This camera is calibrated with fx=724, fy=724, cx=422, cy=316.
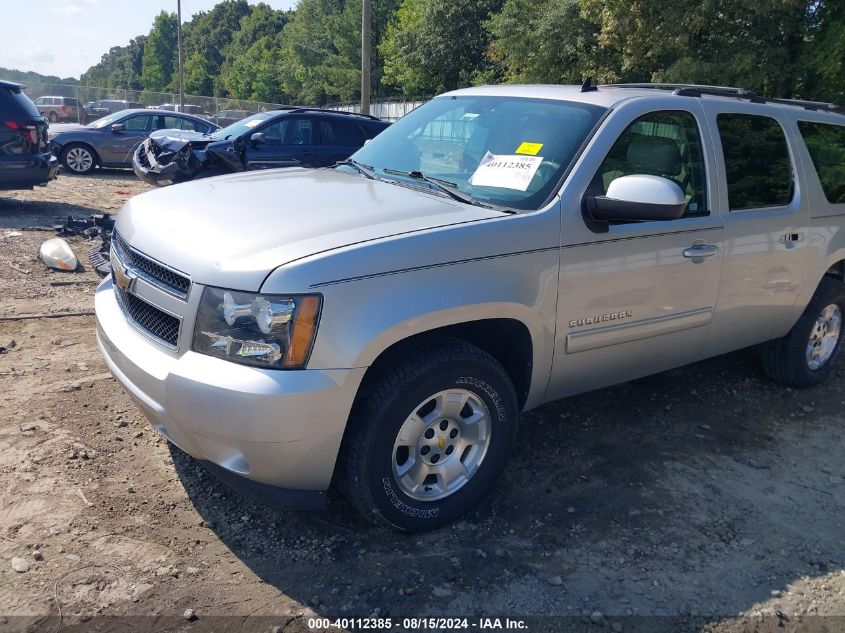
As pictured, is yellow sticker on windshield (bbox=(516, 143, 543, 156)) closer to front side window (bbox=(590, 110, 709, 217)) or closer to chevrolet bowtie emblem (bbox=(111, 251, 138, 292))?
front side window (bbox=(590, 110, 709, 217))

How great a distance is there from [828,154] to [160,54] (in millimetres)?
118189

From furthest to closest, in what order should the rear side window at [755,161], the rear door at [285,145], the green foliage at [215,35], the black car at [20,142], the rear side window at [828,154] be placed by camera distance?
the green foliage at [215,35] < the rear door at [285,145] < the black car at [20,142] < the rear side window at [828,154] < the rear side window at [755,161]

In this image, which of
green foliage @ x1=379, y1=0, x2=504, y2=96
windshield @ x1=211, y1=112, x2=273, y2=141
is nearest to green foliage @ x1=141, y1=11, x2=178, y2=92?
green foliage @ x1=379, y1=0, x2=504, y2=96

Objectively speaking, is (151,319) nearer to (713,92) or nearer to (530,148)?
(530,148)

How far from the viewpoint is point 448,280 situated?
2953mm

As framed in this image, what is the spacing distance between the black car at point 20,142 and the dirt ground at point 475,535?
6120mm

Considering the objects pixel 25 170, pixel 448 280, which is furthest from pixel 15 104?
pixel 448 280

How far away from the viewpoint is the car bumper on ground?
380 inches

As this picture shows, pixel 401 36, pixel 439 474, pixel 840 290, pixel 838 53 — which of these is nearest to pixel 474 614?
pixel 439 474

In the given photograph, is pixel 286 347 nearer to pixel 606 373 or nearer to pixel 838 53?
pixel 606 373

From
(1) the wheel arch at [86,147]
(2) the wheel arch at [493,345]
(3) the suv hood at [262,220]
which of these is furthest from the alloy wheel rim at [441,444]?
(1) the wheel arch at [86,147]

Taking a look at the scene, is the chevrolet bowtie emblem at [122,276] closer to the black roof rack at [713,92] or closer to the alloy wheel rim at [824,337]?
the black roof rack at [713,92]

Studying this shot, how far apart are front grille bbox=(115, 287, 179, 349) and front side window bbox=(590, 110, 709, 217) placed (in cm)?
209

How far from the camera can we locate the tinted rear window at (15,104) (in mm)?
9598
